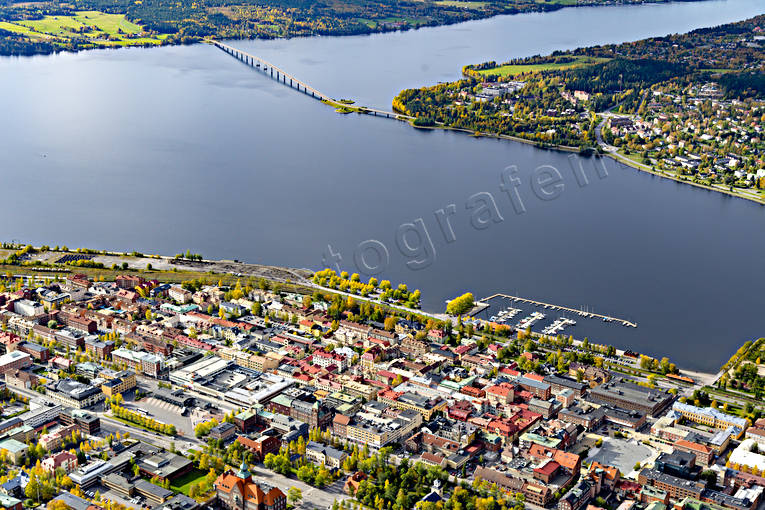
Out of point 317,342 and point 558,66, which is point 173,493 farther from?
point 558,66

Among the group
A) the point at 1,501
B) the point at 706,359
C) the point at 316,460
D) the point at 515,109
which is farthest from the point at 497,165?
the point at 1,501

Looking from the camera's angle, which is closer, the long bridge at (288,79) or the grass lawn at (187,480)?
the grass lawn at (187,480)

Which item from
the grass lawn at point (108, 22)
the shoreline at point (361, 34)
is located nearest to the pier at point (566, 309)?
the shoreline at point (361, 34)

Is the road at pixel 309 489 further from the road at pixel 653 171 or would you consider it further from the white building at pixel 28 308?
the road at pixel 653 171

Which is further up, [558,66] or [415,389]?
[558,66]

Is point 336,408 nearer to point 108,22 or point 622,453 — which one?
point 622,453

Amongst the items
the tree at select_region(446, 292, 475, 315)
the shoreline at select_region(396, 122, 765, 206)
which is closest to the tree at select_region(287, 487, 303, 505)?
the tree at select_region(446, 292, 475, 315)
